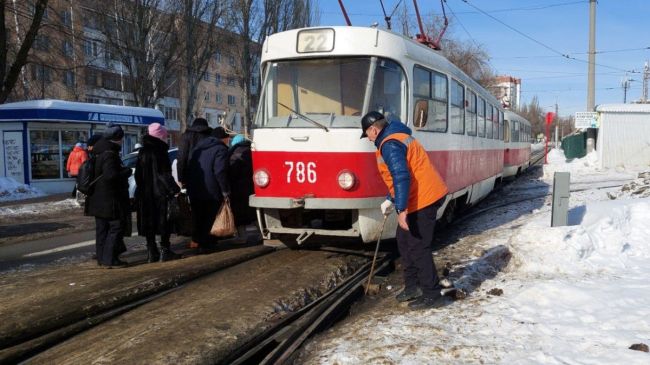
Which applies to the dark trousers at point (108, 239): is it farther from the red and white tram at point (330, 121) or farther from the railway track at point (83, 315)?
the red and white tram at point (330, 121)

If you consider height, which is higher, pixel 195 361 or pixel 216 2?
pixel 216 2

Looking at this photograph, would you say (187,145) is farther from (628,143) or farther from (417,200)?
(628,143)

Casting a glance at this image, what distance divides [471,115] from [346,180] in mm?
5132

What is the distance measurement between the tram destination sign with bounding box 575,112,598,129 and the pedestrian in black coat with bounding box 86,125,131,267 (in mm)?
22847

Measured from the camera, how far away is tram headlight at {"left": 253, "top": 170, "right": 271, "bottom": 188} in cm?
645

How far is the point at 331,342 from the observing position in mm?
4297

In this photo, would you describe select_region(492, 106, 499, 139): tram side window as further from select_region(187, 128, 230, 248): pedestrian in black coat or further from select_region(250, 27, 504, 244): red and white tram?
select_region(187, 128, 230, 248): pedestrian in black coat

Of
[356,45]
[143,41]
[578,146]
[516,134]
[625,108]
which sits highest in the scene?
[143,41]

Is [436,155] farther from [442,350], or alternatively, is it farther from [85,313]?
[85,313]

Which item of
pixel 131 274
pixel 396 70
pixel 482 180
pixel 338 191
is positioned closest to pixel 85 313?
pixel 131 274

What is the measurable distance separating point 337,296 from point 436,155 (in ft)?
9.64

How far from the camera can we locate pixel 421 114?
6.94 m

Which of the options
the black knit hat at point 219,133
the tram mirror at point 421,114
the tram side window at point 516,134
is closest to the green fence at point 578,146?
the tram side window at point 516,134

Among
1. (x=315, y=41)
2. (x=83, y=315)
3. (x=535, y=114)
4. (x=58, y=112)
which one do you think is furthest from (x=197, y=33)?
(x=535, y=114)
